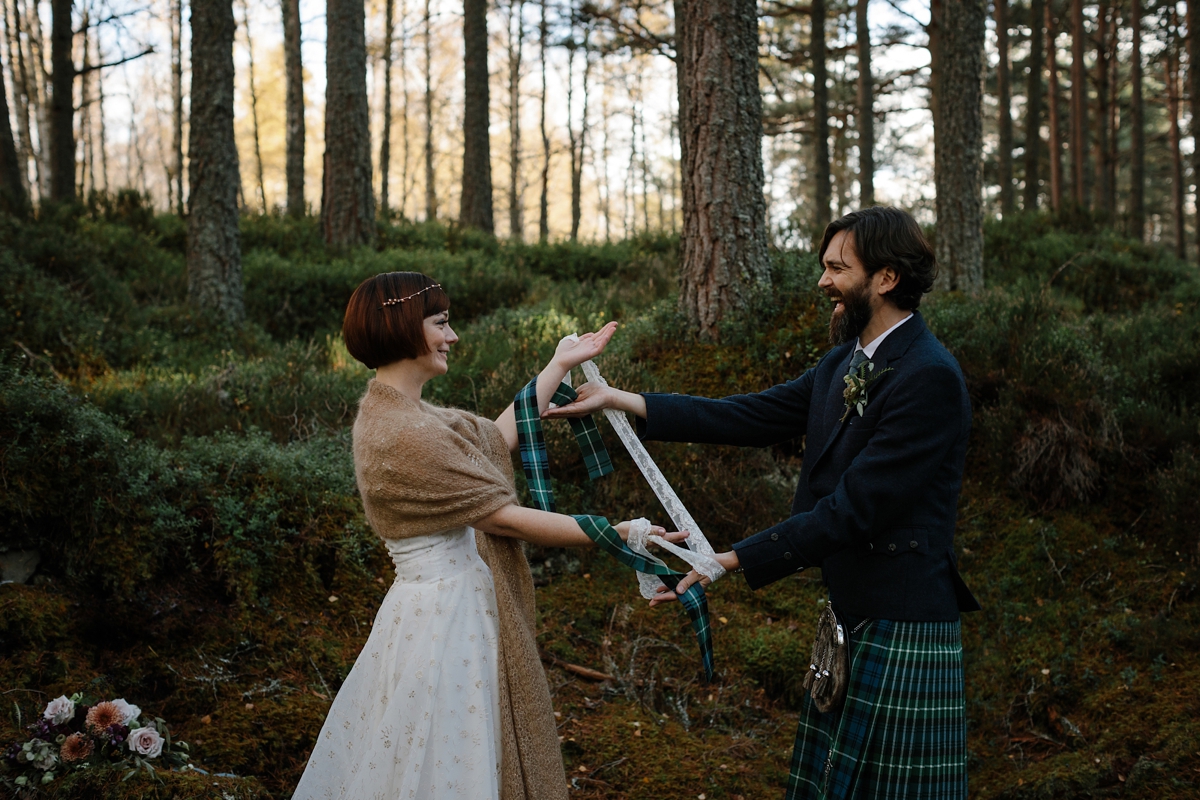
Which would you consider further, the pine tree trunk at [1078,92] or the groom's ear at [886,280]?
the pine tree trunk at [1078,92]

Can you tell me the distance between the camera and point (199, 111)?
9875 millimetres

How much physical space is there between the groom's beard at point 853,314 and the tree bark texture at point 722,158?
397cm

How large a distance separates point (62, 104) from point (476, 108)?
22.0 ft

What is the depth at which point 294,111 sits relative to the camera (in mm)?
18797

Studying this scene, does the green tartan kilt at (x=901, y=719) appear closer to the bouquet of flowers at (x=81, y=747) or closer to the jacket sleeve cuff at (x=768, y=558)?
the jacket sleeve cuff at (x=768, y=558)

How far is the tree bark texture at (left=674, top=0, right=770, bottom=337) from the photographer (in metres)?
6.95

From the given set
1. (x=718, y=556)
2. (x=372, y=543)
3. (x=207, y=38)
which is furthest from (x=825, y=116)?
(x=718, y=556)

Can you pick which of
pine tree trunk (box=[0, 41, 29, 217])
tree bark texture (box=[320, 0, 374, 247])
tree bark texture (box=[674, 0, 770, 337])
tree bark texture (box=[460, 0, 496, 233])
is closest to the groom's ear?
tree bark texture (box=[674, 0, 770, 337])

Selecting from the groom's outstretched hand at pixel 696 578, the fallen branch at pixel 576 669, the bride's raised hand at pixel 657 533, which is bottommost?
the fallen branch at pixel 576 669

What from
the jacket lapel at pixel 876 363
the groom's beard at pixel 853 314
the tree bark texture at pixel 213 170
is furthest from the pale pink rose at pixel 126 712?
the tree bark texture at pixel 213 170

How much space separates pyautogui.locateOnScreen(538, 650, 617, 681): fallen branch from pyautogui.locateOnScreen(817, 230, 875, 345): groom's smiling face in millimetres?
2769

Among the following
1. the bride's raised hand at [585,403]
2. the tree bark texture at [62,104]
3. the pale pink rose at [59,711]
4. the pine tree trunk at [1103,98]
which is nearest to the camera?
the bride's raised hand at [585,403]

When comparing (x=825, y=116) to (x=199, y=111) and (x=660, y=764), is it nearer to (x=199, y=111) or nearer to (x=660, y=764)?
(x=199, y=111)

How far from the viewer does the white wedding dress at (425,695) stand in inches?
104
